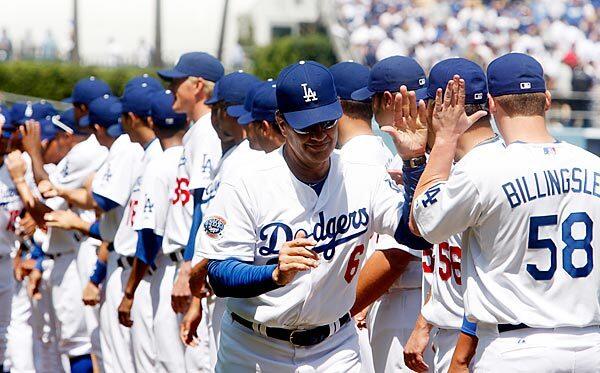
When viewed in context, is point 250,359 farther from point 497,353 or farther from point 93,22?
point 93,22

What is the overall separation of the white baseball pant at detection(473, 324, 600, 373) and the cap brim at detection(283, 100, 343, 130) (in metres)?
1.10

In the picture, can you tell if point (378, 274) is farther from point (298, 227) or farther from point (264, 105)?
point (264, 105)

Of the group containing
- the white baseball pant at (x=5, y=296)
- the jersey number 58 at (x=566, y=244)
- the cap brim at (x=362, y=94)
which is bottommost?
the white baseball pant at (x=5, y=296)

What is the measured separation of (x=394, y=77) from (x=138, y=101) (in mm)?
2760

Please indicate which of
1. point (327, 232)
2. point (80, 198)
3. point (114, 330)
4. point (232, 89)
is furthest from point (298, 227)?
point (80, 198)

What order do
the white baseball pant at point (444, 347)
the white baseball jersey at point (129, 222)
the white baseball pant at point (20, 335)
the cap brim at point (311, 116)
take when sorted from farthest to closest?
the white baseball pant at point (20, 335) → the white baseball jersey at point (129, 222) → the white baseball pant at point (444, 347) → the cap brim at point (311, 116)

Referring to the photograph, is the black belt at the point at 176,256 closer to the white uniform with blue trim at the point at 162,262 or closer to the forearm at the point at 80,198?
the white uniform with blue trim at the point at 162,262

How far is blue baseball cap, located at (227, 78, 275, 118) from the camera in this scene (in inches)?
274

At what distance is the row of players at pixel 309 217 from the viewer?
15.2ft

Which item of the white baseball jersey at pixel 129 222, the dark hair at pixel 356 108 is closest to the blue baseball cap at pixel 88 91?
the white baseball jersey at pixel 129 222

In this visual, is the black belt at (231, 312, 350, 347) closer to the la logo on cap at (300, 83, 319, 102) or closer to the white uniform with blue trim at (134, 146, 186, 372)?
the la logo on cap at (300, 83, 319, 102)

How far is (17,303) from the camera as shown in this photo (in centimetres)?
1061

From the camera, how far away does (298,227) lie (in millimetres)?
5008

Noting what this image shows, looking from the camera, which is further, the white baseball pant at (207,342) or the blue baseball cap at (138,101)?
the blue baseball cap at (138,101)
